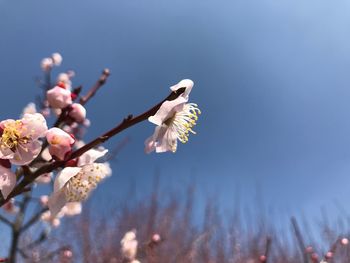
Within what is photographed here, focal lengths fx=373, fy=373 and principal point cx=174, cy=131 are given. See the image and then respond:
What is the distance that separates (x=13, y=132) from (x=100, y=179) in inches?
12.7

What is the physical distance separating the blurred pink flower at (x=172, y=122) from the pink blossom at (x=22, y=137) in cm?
28

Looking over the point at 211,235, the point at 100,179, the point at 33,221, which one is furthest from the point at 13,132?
the point at 211,235

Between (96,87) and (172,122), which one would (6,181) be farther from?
(96,87)

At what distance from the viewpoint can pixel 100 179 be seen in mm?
1191

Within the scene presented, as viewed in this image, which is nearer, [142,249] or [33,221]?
[33,221]

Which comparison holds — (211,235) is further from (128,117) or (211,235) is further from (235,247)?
(128,117)

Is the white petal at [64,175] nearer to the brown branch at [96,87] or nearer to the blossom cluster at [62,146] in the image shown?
the blossom cluster at [62,146]

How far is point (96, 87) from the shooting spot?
1.60 meters

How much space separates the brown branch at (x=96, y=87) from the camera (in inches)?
60.3

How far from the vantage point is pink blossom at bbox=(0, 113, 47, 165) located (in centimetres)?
94

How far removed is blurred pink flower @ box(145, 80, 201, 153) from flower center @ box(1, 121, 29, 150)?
12.9 inches

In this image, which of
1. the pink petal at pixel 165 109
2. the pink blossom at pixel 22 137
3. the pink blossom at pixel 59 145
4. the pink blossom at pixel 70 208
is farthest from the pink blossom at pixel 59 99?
the pink blossom at pixel 70 208

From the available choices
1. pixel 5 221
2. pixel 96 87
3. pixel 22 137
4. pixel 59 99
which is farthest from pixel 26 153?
pixel 5 221

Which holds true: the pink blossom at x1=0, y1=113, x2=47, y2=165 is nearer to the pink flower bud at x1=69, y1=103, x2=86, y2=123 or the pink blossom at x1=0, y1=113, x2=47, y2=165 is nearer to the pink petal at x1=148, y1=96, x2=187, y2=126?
the pink flower bud at x1=69, y1=103, x2=86, y2=123
